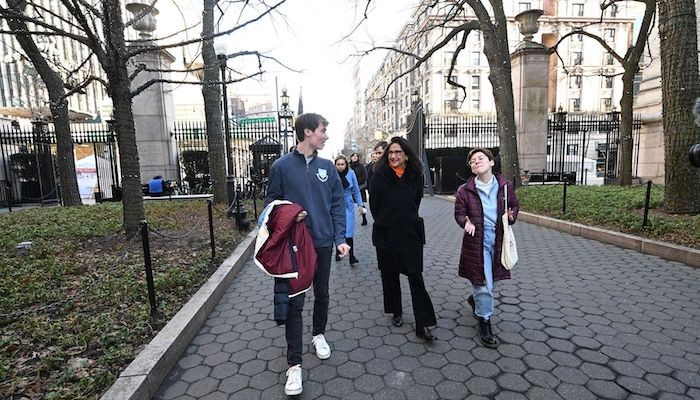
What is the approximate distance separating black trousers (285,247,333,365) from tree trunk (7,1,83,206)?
1082 cm

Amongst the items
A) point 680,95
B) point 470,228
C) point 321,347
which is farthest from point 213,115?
point 680,95

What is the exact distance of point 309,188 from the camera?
3.07 metres

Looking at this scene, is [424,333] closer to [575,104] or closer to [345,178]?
[345,178]

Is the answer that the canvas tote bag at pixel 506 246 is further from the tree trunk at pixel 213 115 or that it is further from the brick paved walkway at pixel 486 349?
the tree trunk at pixel 213 115

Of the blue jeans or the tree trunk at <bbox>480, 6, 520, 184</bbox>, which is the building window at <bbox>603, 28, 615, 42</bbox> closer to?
the tree trunk at <bbox>480, 6, 520, 184</bbox>

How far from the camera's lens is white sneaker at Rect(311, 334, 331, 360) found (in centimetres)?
338

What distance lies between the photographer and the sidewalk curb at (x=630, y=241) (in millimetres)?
5805

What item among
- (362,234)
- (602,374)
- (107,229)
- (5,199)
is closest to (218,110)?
(107,229)

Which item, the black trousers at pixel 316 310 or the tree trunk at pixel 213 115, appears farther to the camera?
the tree trunk at pixel 213 115

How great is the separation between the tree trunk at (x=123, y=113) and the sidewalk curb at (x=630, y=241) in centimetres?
878

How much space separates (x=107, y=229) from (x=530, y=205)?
1039 centimetres

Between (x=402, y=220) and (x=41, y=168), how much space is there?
19643 mm

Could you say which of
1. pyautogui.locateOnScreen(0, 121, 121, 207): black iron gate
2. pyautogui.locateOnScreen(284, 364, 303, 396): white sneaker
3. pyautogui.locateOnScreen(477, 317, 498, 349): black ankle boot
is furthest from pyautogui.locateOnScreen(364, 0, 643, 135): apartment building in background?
pyautogui.locateOnScreen(284, 364, 303, 396): white sneaker

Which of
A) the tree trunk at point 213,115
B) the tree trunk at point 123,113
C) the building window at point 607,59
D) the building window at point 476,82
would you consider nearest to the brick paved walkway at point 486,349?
the tree trunk at point 123,113
